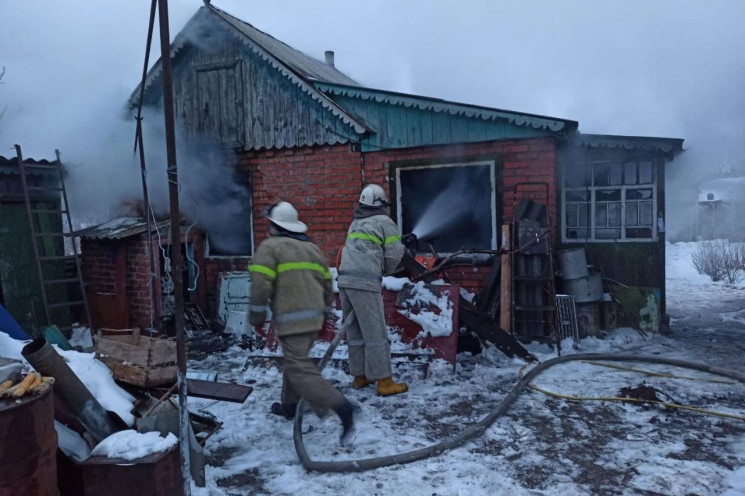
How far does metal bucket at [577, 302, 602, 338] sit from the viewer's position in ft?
23.7

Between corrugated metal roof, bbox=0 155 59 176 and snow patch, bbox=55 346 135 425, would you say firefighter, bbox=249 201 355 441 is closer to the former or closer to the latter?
snow patch, bbox=55 346 135 425

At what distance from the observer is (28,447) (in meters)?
2.66

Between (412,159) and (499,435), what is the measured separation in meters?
4.64

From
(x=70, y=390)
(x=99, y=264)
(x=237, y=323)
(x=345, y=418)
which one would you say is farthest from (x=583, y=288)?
(x=99, y=264)

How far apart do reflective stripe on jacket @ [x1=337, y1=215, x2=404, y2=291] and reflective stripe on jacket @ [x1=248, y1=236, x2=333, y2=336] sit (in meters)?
1.06

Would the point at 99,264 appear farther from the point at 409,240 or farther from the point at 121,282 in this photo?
the point at 409,240

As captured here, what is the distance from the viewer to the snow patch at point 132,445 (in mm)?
2990

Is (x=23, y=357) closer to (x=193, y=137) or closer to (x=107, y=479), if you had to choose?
(x=107, y=479)

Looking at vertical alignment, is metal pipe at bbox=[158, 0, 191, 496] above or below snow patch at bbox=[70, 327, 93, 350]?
above

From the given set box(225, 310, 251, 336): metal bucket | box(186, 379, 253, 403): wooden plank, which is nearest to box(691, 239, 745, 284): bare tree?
box(225, 310, 251, 336): metal bucket

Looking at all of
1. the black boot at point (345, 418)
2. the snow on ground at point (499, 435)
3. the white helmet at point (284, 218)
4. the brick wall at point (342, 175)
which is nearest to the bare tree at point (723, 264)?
the snow on ground at point (499, 435)

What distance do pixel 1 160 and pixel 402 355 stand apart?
6.62 m

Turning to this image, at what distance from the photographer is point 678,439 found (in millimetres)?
4004

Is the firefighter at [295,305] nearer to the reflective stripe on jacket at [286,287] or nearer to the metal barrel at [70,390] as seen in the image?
the reflective stripe on jacket at [286,287]
